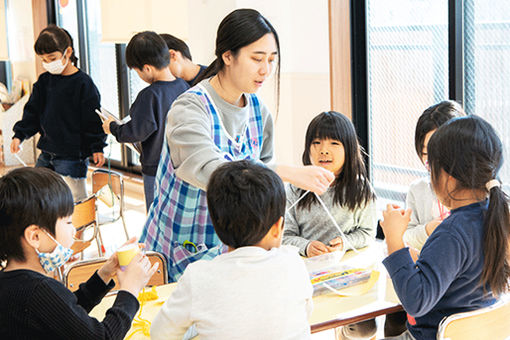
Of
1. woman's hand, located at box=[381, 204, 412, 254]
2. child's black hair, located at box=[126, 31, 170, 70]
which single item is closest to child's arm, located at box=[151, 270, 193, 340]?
woman's hand, located at box=[381, 204, 412, 254]

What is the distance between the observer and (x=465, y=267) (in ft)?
4.99

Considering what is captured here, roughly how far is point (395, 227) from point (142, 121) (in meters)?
2.10

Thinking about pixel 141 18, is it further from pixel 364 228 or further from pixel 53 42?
pixel 364 228

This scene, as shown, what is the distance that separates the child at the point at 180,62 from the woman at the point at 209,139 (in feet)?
5.90

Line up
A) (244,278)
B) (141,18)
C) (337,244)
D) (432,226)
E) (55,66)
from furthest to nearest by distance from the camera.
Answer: (141,18)
(55,66)
(337,244)
(432,226)
(244,278)

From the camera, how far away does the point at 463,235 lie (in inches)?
59.6

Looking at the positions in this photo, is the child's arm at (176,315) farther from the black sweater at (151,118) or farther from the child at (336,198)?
the black sweater at (151,118)

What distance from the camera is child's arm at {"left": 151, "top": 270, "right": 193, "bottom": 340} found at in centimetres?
135

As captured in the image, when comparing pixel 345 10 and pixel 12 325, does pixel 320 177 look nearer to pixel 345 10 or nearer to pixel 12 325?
pixel 12 325

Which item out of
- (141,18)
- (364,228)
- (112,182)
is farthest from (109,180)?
(141,18)

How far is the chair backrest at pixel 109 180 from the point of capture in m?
3.56

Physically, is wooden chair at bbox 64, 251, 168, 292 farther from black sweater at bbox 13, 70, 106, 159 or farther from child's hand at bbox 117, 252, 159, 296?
black sweater at bbox 13, 70, 106, 159

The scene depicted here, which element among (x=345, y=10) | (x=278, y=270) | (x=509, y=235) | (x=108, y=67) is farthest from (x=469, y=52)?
(x=108, y=67)

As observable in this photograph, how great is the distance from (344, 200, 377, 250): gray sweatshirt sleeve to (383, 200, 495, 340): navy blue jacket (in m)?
0.73
